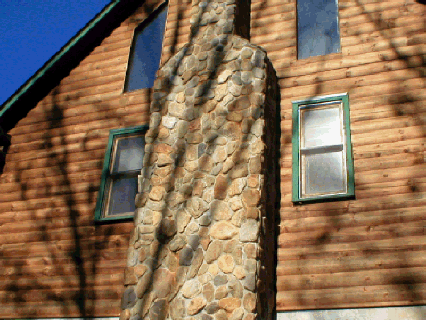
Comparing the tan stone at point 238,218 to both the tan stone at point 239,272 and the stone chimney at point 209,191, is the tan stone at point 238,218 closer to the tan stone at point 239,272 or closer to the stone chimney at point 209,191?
the stone chimney at point 209,191

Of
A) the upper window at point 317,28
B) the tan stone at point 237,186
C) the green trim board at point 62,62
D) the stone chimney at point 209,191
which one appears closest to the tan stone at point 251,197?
the stone chimney at point 209,191

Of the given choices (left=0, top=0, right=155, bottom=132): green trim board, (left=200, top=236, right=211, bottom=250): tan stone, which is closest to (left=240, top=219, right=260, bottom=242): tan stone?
(left=200, top=236, right=211, bottom=250): tan stone

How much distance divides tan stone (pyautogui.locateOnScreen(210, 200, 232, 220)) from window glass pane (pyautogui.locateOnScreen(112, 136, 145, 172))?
7.63 feet

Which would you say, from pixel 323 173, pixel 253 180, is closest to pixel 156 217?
pixel 253 180

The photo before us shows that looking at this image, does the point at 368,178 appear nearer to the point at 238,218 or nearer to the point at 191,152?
the point at 238,218

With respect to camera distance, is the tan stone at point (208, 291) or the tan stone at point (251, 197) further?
the tan stone at point (251, 197)

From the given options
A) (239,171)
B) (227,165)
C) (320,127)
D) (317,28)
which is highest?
(317,28)

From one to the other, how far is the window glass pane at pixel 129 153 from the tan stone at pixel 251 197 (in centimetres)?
270

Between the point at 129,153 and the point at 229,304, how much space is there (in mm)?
3962

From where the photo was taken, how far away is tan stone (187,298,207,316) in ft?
22.6

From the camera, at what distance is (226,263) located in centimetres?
709

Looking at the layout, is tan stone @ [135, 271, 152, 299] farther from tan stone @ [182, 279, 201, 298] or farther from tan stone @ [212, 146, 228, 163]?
tan stone @ [212, 146, 228, 163]

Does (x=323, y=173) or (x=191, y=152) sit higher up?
(x=191, y=152)

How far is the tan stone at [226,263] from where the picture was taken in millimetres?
7039
